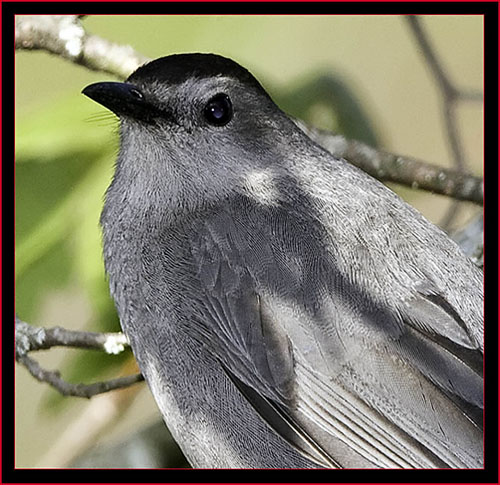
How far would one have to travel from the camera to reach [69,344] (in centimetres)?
507

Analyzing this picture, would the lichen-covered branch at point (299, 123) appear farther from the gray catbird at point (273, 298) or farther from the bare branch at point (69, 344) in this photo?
the bare branch at point (69, 344)

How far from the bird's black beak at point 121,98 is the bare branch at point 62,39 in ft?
2.44

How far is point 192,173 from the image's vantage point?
4.98 meters

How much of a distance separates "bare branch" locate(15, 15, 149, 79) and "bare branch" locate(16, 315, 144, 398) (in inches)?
48.9

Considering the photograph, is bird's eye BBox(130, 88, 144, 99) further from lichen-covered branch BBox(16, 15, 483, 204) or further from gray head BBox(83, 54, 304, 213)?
lichen-covered branch BBox(16, 15, 483, 204)

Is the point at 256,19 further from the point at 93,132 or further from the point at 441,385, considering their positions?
the point at 441,385

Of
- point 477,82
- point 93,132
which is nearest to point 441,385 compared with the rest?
point 93,132

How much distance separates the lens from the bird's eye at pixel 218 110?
4.99 meters

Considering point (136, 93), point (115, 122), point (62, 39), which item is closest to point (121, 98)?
point (136, 93)

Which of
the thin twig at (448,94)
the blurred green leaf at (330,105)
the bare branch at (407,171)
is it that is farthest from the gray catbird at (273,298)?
the thin twig at (448,94)

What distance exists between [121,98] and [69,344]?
3.43 ft

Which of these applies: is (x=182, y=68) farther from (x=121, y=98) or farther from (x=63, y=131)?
(x=63, y=131)

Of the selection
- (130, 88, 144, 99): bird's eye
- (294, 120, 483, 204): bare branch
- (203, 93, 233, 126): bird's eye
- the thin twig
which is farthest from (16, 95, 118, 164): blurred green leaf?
the thin twig

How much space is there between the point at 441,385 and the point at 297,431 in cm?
55
